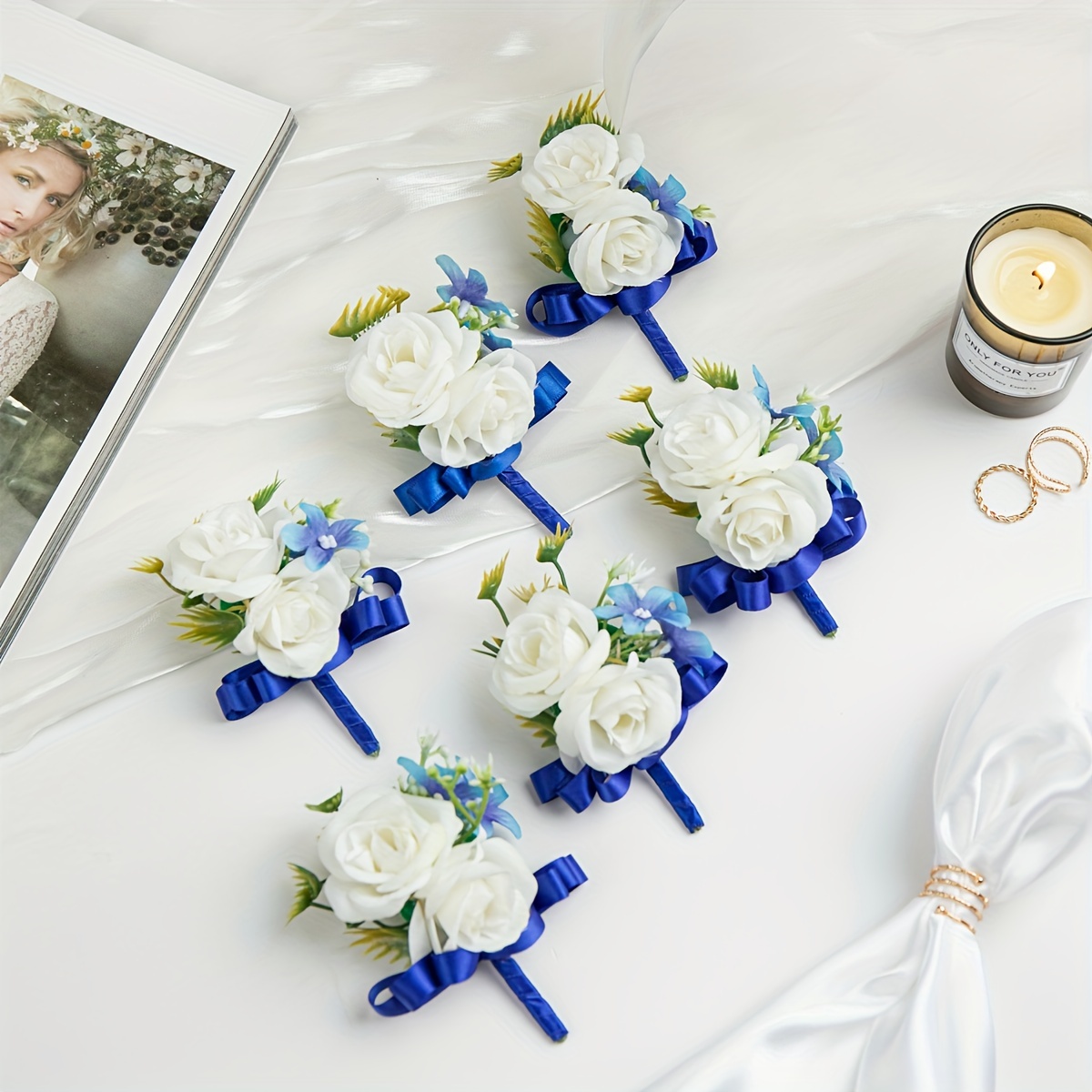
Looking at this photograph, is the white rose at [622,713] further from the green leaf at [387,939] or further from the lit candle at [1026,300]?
the lit candle at [1026,300]

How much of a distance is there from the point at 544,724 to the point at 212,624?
27 centimetres

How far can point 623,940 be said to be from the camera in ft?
2.73

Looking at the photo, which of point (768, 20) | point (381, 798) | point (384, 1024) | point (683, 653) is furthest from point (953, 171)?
point (384, 1024)

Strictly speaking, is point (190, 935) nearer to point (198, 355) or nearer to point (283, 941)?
point (283, 941)

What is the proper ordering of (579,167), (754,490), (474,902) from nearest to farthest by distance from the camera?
(474,902), (754,490), (579,167)

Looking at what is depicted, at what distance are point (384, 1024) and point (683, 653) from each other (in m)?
0.33

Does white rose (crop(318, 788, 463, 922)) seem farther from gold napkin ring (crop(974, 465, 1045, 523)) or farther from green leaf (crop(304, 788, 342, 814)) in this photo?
gold napkin ring (crop(974, 465, 1045, 523))

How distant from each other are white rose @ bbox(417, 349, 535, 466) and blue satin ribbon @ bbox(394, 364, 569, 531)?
0.06 feet

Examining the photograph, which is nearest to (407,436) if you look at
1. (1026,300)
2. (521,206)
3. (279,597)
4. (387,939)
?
(279,597)

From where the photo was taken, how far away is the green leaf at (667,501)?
3.02 feet

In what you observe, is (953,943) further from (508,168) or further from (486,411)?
(508,168)

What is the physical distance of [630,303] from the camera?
38.7 inches

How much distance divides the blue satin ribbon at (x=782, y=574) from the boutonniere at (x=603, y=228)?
19 centimetres

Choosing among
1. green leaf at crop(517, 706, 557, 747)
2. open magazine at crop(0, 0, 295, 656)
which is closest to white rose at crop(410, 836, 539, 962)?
green leaf at crop(517, 706, 557, 747)
